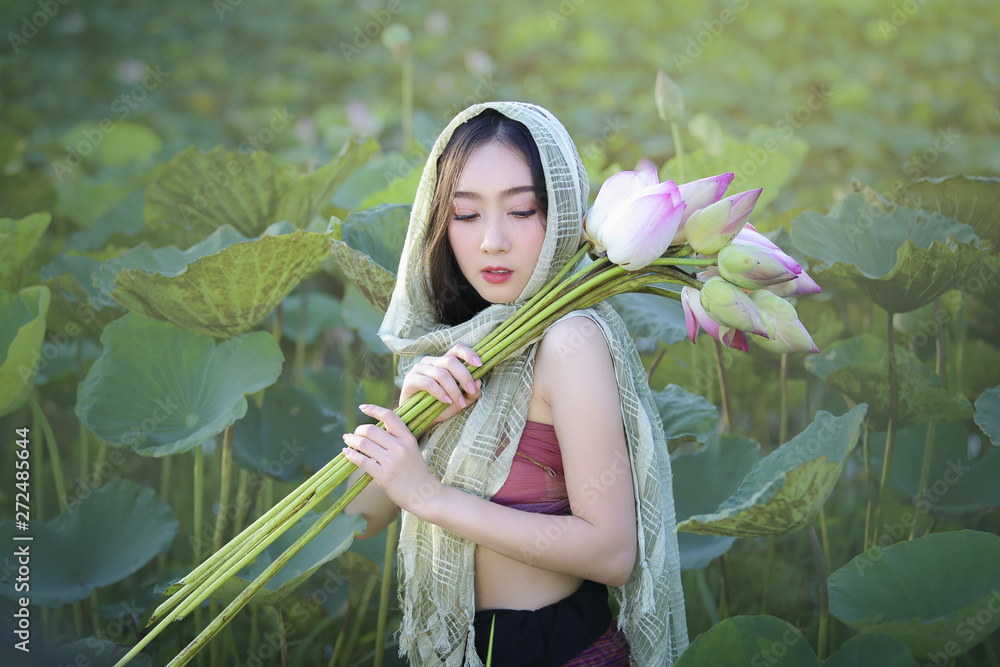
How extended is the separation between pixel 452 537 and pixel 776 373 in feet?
2.67

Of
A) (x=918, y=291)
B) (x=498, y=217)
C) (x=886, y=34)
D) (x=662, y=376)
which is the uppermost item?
(x=886, y=34)

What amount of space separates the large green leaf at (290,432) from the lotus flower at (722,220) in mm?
815

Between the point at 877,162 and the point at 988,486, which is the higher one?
the point at 877,162

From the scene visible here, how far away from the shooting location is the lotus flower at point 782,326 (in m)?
0.76

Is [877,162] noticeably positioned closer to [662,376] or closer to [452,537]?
[662,376]

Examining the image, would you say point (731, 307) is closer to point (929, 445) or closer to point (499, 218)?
point (499, 218)

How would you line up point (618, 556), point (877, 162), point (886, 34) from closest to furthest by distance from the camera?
point (618, 556) < point (877, 162) < point (886, 34)

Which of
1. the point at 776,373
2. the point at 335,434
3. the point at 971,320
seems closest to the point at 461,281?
the point at 335,434

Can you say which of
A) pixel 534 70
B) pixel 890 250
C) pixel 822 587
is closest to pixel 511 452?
pixel 822 587

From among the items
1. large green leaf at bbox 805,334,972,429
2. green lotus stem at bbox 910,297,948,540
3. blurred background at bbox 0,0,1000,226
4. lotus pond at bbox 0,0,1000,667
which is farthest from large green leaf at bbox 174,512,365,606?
blurred background at bbox 0,0,1000,226

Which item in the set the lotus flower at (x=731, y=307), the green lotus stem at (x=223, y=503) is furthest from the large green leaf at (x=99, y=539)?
the lotus flower at (x=731, y=307)

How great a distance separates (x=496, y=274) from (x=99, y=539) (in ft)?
2.42

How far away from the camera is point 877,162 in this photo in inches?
135

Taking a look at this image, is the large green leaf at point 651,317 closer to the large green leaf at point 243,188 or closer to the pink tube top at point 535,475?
the pink tube top at point 535,475
